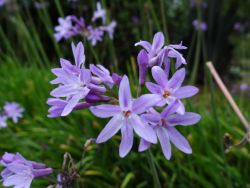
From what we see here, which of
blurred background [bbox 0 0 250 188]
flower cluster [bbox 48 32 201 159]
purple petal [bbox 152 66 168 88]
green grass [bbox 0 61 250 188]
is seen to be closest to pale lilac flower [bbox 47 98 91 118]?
flower cluster [bbox 48 32 201 159]

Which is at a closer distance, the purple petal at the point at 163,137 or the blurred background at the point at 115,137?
the purple petal at the point at 163,137

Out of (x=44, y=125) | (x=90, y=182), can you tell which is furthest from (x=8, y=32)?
(x=90, y=182)

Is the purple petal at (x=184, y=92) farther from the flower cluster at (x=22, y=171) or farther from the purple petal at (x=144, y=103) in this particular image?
the flower cluster at (x=22, y=171)

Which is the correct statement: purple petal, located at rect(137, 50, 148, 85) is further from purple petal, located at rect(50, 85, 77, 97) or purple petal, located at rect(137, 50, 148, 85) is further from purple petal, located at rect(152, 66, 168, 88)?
purple petal, located at rect(50, 85, 77, 97)

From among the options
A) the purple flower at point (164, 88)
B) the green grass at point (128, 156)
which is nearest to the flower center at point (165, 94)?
the purple flower at point (164, 88)

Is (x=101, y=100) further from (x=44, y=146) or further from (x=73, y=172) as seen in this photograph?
(x=44, y=146)

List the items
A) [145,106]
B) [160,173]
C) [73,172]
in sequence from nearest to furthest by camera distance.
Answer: [145,106]
[73,172]
[160,173]
